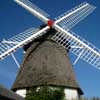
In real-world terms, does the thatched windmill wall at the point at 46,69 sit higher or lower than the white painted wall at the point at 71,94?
higher

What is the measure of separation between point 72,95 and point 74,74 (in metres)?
2.11

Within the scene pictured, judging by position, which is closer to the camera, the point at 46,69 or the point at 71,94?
the point at 71,94

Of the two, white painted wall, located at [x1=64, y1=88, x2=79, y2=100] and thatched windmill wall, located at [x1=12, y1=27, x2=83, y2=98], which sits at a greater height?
thatched windmill wall, located at [x1=12, y1=27, x2=83, y2=98]

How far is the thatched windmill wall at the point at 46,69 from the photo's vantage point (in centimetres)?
1550

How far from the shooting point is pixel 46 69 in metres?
16.0

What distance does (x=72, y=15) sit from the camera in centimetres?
1977

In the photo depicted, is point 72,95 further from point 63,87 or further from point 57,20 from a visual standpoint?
point 57,20

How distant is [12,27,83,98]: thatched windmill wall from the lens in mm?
15502

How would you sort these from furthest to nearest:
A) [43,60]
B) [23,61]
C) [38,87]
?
[23,61]
[43,60]
[38,87]

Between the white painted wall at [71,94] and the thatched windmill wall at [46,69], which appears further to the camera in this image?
the thatched windmill wall at [46,69]

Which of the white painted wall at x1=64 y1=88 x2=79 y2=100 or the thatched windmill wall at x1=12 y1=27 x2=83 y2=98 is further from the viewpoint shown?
the thatched windmill wall at x1=12 y1=27 x2=83 y2=98

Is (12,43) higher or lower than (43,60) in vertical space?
higher

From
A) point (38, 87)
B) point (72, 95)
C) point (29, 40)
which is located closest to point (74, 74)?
point (72, 95)

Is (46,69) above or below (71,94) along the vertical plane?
above
